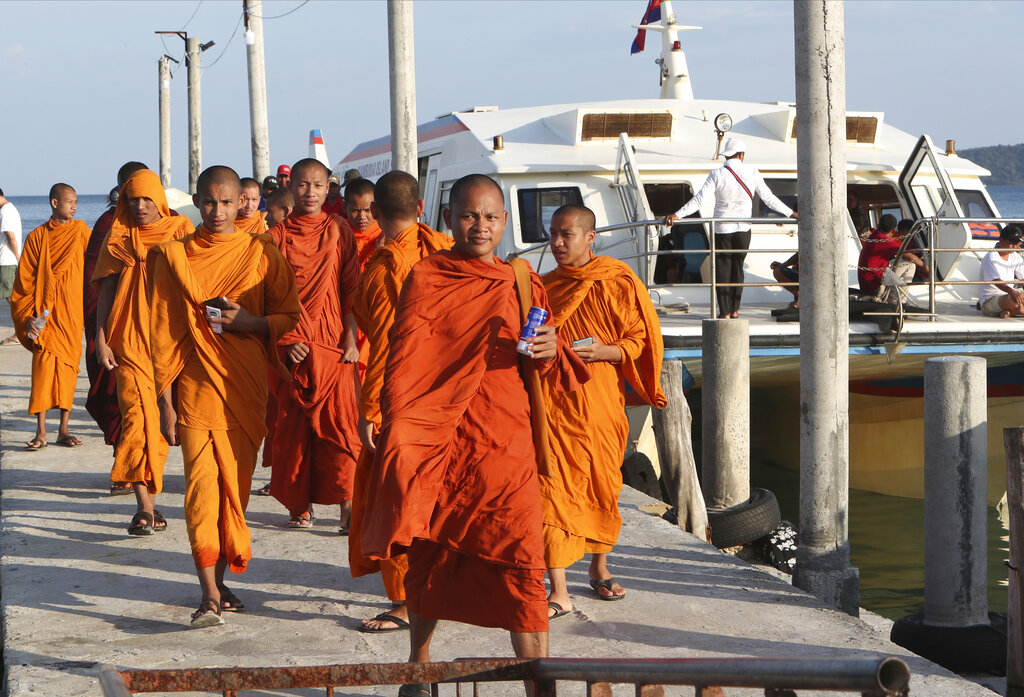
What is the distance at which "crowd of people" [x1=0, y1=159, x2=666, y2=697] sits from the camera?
376cm

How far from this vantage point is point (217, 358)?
4.88 meters

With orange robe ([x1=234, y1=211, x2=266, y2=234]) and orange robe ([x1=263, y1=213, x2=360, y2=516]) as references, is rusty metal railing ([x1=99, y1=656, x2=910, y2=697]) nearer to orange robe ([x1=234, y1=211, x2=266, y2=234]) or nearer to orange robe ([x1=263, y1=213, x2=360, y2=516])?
orange robe ([x1=263, y1=213, x2=360, y2=516])

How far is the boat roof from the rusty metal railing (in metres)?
8.89

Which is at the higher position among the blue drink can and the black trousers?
the black trousers

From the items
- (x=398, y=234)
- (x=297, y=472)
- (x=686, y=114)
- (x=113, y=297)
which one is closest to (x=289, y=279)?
(x=398, y=234)

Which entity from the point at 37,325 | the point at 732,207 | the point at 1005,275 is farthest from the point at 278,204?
the point at 1005,275

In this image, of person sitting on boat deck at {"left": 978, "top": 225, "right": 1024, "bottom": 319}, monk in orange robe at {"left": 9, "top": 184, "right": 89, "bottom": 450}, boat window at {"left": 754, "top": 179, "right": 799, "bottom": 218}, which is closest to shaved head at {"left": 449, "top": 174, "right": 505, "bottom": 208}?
monk in orange robe at {"left": 9, "top": 184, "right": 89, "bottom": 450}

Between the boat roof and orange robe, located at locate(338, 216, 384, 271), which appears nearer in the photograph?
orange robe, located at locate(338, 216, 384, 271)

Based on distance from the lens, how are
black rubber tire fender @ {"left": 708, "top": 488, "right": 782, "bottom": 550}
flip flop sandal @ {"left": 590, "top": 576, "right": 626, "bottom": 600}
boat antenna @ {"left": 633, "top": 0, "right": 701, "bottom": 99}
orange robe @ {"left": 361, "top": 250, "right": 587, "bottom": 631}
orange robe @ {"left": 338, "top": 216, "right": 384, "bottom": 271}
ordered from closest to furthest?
1. orange robe @ {"left": 361, "top": 250, "right": 587, "bottom": 631}
2. flip flop sandal @ {"left": 590, "top": 576, "right": 626, "bottom": 600}
3. orange robe @ {"left": 338, "top": 216, "right": 384, "bottom": 271}
4. black rubber tire fender @ {"left": 708, "top": 488, "right": 782, "bottom": 550}
5. boat antenna @ {"left": 633, "top": 0, "right": 701, "bottom": 99}

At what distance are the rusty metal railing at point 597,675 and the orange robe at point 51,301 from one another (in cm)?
658

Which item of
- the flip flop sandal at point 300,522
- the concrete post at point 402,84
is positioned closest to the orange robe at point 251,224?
the concrete post at point 402,84

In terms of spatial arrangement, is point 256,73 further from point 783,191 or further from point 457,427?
point 457,427

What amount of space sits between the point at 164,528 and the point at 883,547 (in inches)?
255

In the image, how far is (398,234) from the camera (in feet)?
17.3
